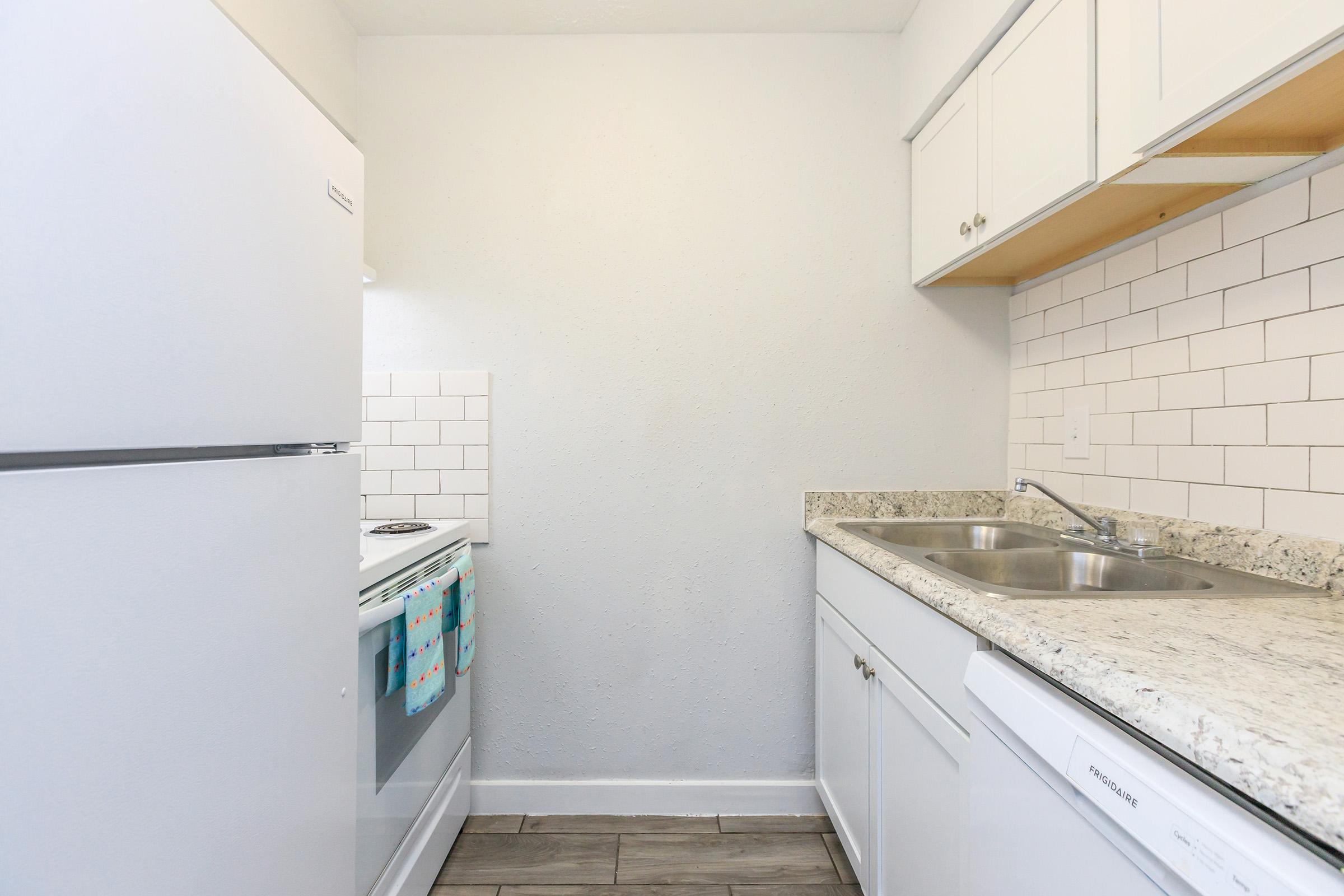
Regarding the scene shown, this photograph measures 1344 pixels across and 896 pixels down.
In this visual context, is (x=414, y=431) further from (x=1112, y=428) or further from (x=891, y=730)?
(x=1112, y=428)

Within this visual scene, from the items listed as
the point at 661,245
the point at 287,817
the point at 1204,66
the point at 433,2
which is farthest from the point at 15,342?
the point at 433,2

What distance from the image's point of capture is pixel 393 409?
1.93 metres

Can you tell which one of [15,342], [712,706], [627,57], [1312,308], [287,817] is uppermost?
[627,57]

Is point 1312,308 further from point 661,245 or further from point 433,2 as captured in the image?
point 433,2

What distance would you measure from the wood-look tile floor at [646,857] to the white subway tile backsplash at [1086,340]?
1469mm

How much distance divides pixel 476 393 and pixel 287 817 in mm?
1321

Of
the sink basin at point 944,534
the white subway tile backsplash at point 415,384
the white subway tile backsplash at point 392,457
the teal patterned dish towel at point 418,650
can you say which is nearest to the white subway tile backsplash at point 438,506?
the white subway tile backsplash at point 392,457

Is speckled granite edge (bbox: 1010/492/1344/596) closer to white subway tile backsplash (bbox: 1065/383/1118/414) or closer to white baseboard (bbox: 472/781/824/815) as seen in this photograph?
white subway tile backsplash (bbox: 1065/383/1118/414)

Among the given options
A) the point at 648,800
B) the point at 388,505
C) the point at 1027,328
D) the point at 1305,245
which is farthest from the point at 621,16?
the point at 648,800

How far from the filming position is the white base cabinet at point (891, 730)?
3.42ft

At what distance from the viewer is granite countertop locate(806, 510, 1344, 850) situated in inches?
19.6

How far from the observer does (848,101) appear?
6.34 feet

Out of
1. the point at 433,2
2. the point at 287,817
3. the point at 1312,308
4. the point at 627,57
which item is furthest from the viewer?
the point at 627,57

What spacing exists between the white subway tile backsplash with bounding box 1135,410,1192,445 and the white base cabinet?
69 cm
